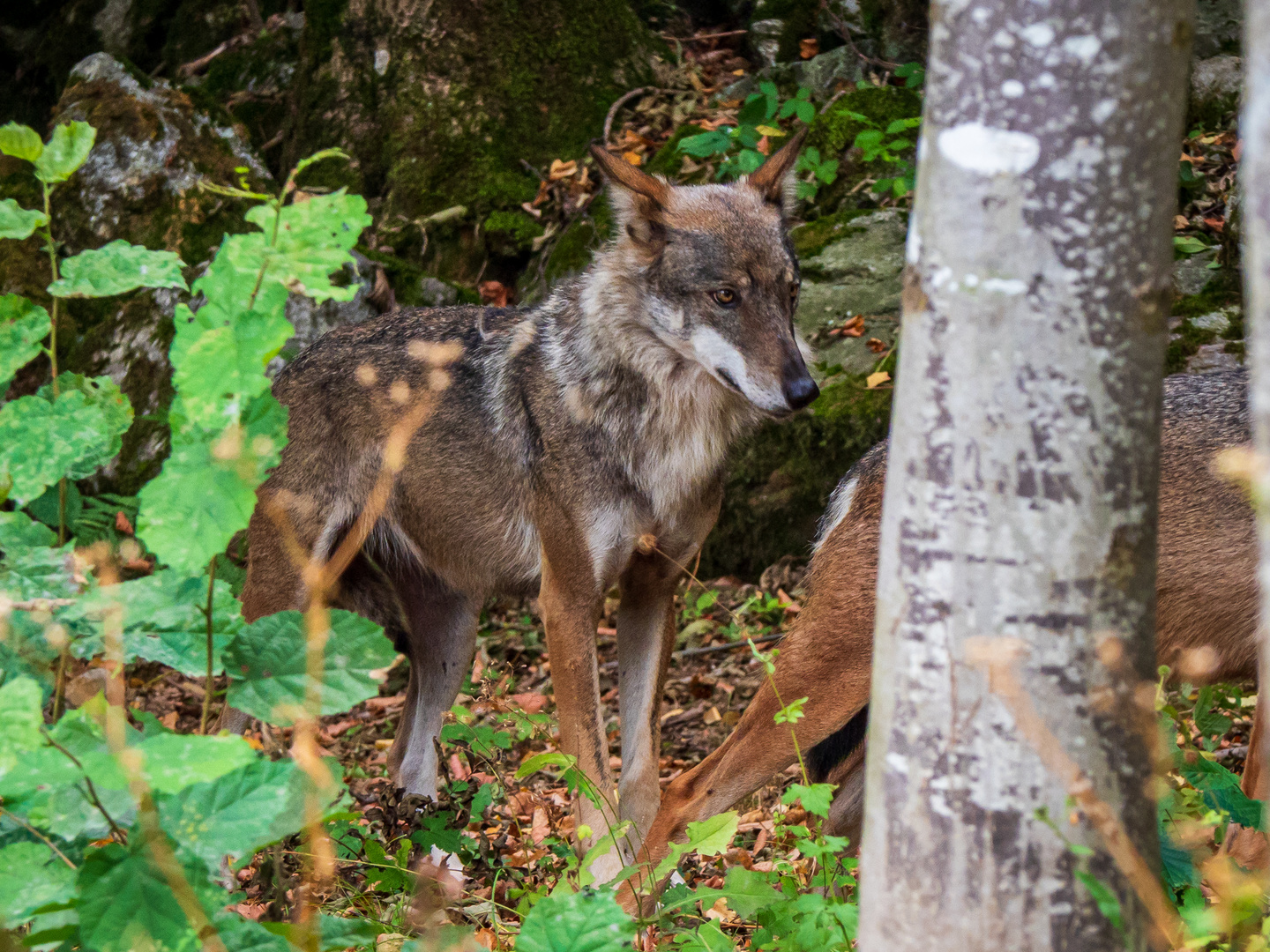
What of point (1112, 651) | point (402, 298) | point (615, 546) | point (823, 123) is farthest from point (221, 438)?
point (823, 123)

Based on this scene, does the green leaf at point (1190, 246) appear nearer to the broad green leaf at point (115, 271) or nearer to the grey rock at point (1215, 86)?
the grey rock at point (1215, 86)

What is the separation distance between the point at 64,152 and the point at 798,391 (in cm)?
247

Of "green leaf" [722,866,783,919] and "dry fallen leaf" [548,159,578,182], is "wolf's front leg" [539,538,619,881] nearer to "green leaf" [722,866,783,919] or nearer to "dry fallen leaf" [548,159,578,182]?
"green leaf" [722,866,783,919]

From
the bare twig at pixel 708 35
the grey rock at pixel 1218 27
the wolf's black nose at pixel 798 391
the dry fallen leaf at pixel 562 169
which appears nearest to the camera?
the wolf's black nose at pixel 798 391

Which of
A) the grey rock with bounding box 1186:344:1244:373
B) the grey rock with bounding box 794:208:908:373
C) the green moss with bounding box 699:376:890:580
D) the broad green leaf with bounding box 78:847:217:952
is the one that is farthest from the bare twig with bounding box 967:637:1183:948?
the grey rock with bounding box 794:208:908:373

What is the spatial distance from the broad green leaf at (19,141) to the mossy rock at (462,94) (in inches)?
260

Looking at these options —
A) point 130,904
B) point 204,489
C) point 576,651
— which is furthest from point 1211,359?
point 130,904

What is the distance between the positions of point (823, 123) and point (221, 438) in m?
6.73

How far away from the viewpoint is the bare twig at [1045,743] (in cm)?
155

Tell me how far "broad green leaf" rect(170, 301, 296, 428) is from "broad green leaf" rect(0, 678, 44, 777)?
49 centimetres

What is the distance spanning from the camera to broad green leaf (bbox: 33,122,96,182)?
6.84ft

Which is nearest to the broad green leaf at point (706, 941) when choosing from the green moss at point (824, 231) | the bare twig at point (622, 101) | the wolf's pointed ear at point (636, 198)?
the wolf's pointed ear at point (636, 198)

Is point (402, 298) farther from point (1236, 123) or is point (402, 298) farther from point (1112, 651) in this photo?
point (1112, 651)

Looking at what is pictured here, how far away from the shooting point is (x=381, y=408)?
4.77 metres
